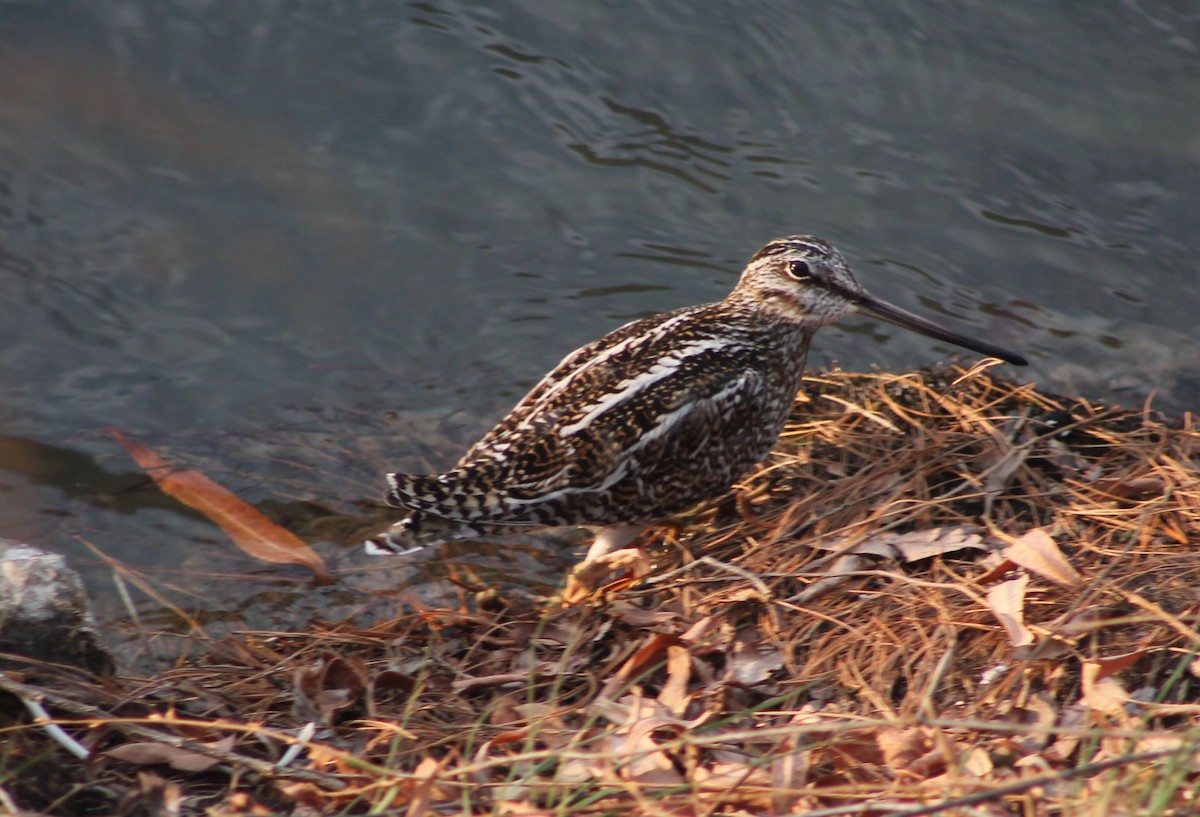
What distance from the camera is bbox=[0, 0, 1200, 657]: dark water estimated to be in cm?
581

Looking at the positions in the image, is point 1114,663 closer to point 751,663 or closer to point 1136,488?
point 751,663

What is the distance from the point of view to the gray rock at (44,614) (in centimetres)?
326

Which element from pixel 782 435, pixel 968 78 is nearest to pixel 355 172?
pixel 782 435

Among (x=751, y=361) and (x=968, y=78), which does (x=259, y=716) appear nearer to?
(x=751, y=361)

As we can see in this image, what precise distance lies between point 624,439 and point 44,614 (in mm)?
1939

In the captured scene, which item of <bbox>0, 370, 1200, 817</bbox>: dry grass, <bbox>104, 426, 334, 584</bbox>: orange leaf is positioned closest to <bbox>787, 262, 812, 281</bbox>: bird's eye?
<bbox>0, 370, 1200, 817</bbox>: dry grass

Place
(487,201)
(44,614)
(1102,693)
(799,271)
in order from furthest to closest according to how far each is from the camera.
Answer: (487,201) < (799,271) < (44,614) < (1102,693)

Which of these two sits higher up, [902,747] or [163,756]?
[902,747]

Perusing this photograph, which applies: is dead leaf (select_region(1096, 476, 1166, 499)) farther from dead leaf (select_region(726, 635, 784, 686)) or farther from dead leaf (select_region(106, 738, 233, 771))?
dead leaf (select_region(106, 738, 233, 771))

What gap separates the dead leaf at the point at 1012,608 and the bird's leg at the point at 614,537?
152 centimetres

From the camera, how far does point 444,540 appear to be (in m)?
4.35

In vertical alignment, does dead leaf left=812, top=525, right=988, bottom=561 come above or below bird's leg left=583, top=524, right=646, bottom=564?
above

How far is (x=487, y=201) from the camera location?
6797 mm

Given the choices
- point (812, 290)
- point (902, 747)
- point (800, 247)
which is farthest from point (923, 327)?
point (902, 747)
